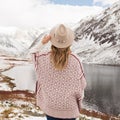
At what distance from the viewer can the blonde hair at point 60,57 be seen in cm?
671

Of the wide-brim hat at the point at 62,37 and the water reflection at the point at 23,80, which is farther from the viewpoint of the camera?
the water reflection at the point at 23,80

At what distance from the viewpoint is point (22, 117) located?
1867cm

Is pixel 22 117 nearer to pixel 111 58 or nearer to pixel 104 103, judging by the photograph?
pixel 104 103

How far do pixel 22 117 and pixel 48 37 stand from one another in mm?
12468

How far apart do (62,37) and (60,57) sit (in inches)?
15.8

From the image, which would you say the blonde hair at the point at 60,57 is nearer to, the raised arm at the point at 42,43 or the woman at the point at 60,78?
the woman at the point at 60,78

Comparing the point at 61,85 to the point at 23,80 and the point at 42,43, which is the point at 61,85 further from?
the point at 23,80

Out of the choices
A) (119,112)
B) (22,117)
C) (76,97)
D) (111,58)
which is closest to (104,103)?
(119,112)

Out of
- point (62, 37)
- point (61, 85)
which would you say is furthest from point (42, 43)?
point (61, 85)

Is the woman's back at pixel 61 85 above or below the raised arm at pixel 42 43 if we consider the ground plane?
below

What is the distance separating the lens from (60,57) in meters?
6.74

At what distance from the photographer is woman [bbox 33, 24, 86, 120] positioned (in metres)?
6.77

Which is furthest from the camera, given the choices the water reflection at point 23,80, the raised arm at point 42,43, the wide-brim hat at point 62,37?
the water reflection at point 23,80

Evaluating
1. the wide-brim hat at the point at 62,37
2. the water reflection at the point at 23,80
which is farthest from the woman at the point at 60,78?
the water reflection at the point at 23,80
